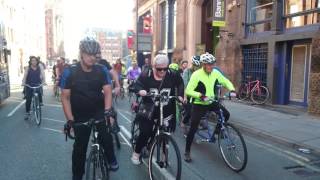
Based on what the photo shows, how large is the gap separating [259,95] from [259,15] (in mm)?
3331

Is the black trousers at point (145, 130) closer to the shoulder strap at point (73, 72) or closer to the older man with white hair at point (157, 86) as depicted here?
the older man with white hair at point (157, 86)

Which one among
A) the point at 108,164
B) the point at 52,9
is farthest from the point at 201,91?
the point at 52,9

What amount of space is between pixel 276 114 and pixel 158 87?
22.9 feet

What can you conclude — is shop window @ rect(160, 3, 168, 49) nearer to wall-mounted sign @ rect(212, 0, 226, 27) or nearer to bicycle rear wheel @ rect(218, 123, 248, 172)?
wall-mounted sign @ rect(212, 0, 226, 27)

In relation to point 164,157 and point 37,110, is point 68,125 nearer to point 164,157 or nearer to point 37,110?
point 164,157

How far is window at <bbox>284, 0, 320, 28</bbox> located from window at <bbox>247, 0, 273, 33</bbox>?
2.79 feet

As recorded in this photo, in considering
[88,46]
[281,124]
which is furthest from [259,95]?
[88,46]

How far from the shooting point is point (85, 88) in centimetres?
420

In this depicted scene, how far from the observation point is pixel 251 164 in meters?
6.04

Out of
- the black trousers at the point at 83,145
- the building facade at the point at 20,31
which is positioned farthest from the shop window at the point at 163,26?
the black trousers at the point at 83,145

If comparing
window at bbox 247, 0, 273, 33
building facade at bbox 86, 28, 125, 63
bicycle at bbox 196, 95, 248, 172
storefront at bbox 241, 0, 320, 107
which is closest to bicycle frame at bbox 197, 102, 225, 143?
bicycle at bbox 196, 95, 248, 172

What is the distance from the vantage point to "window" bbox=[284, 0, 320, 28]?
11.6 meters

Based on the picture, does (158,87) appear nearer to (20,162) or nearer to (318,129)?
(20,162)

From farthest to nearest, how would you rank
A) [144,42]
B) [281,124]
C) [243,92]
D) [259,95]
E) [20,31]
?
[20,31], [144,42], [243,92], [259,95], [281,124]
